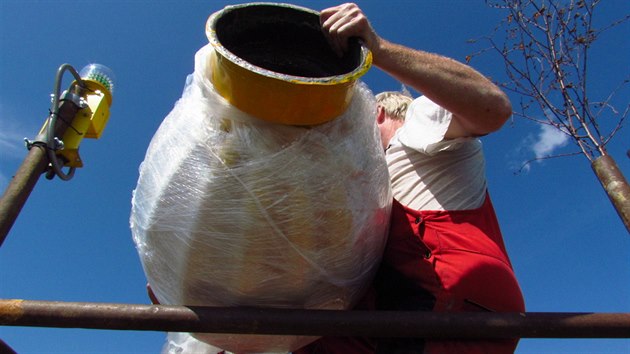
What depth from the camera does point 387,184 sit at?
1.64 m

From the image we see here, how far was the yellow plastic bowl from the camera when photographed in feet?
4.23

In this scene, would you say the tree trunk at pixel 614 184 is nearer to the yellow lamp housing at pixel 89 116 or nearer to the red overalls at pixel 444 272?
the red overalls at pixel 444 272

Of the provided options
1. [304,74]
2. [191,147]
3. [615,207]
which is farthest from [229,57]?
[615,207]

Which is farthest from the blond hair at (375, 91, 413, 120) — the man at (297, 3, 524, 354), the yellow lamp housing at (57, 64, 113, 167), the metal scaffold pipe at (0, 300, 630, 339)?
the yellow lamp housing at (57, 64, 113, 167)

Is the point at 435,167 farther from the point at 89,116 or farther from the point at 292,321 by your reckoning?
the point at 89,116

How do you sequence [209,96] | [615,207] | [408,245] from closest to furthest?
[209,96]
[408,245]
[615,207]

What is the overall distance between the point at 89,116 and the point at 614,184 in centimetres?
202

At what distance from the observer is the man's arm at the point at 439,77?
156 centimetres

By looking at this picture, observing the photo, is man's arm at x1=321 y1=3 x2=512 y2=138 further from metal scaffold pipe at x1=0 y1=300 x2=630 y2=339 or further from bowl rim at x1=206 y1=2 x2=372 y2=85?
metal scaffold pipe at x1=0 y1=300 x2=630 y2=339

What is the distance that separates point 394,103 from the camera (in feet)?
8.05

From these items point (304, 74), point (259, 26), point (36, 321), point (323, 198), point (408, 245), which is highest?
point (259, 26)

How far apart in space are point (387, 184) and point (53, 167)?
3.89ft

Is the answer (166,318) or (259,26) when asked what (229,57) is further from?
(166,318)

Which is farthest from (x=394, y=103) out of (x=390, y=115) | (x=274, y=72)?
(x=274, y=72)
